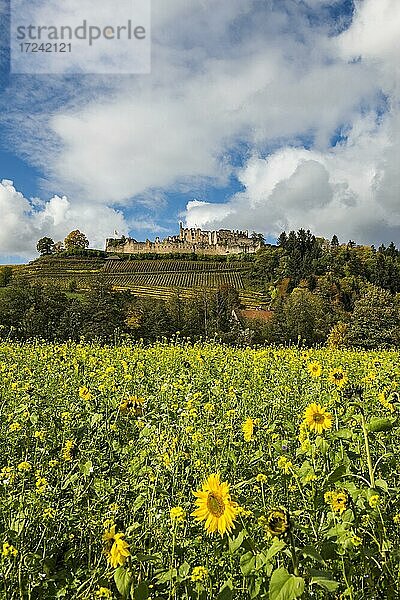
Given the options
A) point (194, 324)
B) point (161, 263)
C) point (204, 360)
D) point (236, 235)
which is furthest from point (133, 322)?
point (236, 235)

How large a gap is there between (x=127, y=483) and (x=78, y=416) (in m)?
1.52

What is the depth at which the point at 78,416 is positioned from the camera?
4605 millimetres

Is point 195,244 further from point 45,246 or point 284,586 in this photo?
point 284,586

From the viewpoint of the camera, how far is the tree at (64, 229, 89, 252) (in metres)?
95.4

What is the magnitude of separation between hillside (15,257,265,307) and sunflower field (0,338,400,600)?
2296 inches

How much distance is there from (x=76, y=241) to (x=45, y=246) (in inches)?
391

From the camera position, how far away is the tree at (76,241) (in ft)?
313

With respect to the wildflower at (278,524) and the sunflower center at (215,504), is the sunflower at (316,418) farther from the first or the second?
the wildflower at (278,524)

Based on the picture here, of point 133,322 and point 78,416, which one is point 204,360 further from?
point 133,322

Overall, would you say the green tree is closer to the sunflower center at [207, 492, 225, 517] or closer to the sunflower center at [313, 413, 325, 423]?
the sunflower center at [313, 413, 325, 423]

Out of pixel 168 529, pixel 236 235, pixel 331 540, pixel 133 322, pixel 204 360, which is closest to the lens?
pixel 331 540

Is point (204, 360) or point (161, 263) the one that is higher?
point (161, 263)

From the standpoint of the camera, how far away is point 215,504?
1.68 meters

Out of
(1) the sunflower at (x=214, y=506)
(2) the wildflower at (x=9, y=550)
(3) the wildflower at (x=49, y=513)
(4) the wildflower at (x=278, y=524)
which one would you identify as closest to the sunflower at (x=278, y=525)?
(4) the wildflower at (x=278, y=524)
